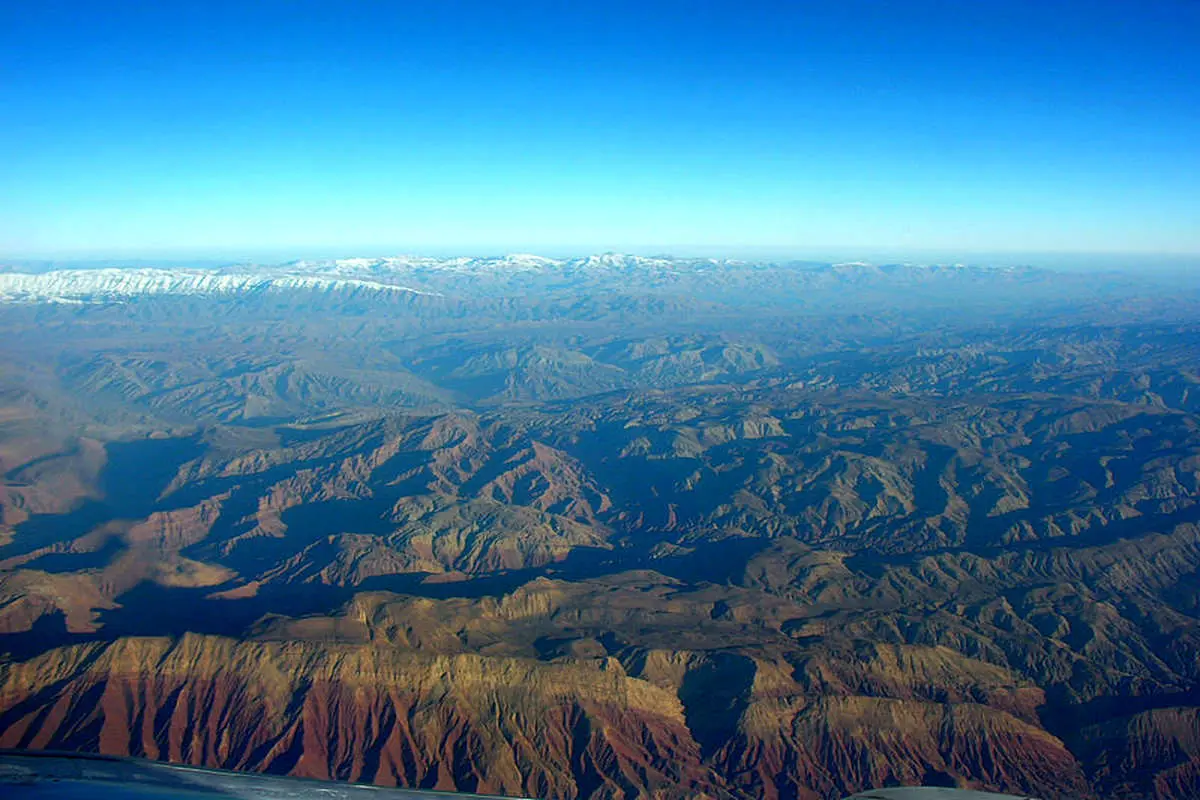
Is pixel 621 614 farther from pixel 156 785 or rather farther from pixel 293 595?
pixel 156 785

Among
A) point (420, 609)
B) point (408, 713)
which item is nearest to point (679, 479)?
point (420, 609)

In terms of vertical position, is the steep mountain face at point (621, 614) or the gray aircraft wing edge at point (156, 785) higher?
the gray aircraft wing edge at point (156, 785)

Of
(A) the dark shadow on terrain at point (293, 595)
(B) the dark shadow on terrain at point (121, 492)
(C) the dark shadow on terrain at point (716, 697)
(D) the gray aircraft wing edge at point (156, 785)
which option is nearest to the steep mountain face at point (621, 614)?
(C) the dark shadow on terrain at point (716, 697)

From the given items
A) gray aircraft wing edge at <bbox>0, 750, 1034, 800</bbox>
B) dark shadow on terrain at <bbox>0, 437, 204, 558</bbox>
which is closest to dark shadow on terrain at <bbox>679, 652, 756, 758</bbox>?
gray aircraft wing edge at <bbox>0, 750, 1034, 800</bbox>

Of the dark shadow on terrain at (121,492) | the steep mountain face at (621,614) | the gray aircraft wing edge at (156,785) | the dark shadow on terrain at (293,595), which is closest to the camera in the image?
the gray aircraft wing edge at (156,785)

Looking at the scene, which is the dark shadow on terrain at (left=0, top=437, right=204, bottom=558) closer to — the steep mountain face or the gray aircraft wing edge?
the steep mountain face

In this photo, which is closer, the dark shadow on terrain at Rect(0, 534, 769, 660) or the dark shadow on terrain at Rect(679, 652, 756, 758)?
the dark shadow on terrain at Rect(679, 652, 756, 758)

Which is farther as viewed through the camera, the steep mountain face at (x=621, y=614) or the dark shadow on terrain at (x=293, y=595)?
the dark shadow on terrain at (x=293, y=595)

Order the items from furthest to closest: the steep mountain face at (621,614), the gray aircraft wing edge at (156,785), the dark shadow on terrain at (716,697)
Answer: the dark shadow on terrain at (716,697)
the steep mountain face at (621,614)
the gray aircraft wing edge at (156,785)

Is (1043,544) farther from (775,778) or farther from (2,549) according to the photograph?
(2,549)

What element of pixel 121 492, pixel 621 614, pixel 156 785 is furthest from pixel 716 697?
pixel 121 492

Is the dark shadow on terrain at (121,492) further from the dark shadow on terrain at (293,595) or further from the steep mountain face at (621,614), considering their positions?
the dark shadow on terrain at (293,595)
